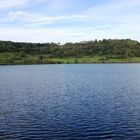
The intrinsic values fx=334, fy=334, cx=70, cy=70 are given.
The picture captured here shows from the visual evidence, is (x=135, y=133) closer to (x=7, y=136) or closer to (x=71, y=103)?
(x=7, y=136)

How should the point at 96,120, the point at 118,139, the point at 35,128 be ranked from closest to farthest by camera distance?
the point at 118,139 → the point at 35,128 → the point at 96,120

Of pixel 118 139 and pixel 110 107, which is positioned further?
pixel 110 107

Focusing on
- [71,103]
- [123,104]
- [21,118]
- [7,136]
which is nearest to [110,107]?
[123,104]

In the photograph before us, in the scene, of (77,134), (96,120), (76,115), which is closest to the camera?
(77,134)

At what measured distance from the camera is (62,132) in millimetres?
40250

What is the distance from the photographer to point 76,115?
48.9 m

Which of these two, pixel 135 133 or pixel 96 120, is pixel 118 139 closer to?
pixel 135 133


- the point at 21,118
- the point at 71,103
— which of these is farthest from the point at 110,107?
the point at 21,118

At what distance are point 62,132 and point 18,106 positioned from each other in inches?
741

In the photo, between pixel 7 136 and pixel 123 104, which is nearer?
pixel 7 136

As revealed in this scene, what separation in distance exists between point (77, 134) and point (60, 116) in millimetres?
9529

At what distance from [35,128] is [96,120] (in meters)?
8.73

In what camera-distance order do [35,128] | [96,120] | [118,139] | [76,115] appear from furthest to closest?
1. [76,115]
2. [96,120]
3. [35,128]
4. [118,139]

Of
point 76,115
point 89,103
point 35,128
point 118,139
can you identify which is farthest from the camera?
point 89,103
